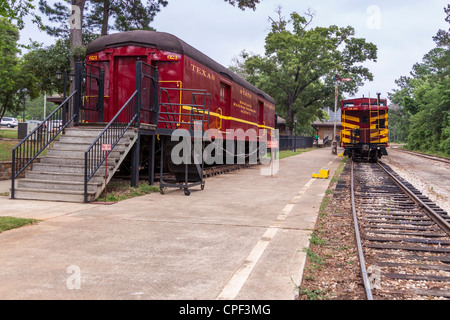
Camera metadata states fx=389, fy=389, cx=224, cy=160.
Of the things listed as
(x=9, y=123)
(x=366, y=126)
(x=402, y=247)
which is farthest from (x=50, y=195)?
(x=9, y=123)

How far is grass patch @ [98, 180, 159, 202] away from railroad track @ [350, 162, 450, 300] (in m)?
5.00

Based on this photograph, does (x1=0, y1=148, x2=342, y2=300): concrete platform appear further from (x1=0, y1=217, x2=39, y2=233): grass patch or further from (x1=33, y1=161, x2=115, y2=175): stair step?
(x1=33, y1=161, x2=115, y2=175): stair step

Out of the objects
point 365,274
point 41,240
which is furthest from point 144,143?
point 365,274

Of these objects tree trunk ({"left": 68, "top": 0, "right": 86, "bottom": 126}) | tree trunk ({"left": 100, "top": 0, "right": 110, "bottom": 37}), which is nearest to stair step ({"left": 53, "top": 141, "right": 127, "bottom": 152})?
tree trunk ({"left": 68, "top": 0, "right": 86, "bottom": 126})

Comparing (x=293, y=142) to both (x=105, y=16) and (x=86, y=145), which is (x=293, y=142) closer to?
(x=105, y=16)

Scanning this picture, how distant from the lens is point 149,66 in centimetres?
1017

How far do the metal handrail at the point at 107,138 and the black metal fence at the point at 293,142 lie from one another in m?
27.4

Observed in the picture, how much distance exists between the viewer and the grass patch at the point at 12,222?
18.6 feet

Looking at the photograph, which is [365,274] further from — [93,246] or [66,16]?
[66,16]

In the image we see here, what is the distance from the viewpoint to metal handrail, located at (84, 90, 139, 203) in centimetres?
838

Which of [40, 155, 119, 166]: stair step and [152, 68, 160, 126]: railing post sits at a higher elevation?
[152, 68, 160, 126]: railing post

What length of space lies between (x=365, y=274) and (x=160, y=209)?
14.9 ft

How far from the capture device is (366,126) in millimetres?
22438

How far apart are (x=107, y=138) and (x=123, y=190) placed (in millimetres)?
1353
